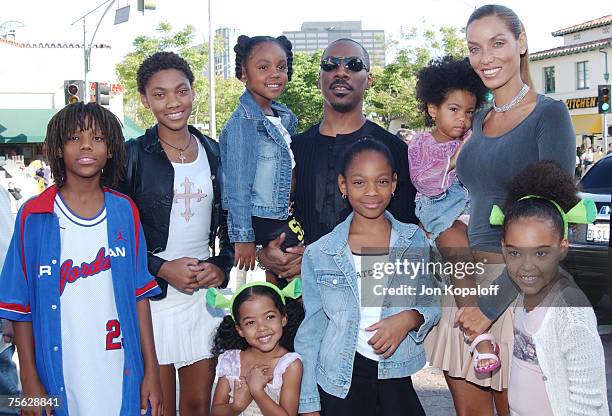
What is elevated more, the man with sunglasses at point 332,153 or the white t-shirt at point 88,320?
the man with sunglasses at point 332,153

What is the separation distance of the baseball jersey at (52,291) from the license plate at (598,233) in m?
5.16

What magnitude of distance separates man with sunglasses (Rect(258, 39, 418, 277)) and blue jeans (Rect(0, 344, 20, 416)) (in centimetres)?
137

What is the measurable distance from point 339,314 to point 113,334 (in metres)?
1.01

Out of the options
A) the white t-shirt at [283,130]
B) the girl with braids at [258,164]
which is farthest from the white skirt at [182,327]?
A: the white t-shirt at [283,130]

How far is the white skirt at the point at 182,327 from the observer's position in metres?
3.68

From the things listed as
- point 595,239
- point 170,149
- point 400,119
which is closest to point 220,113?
point 400,119

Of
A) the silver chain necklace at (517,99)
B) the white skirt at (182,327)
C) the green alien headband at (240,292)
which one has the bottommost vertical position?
the white skirt at (182,327)

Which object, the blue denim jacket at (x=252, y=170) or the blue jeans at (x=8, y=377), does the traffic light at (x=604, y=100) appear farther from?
the blue jeans at (x=8, y=377)

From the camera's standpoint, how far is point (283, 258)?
12.7 ft

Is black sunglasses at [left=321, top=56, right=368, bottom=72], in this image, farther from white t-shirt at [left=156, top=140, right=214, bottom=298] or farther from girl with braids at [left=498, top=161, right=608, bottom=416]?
girl with braids at [left=498, top=161, right=608, bottom=416]

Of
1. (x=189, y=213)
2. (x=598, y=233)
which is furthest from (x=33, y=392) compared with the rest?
(x=598, y=233)

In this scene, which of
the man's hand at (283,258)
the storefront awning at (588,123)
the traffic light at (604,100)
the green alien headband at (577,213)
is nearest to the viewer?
the green alien headband at (577,213)

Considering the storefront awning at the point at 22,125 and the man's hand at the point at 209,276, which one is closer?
the man's hand at the point at 209,276

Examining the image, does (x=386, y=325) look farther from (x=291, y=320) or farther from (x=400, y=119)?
(x=400, y=119)
